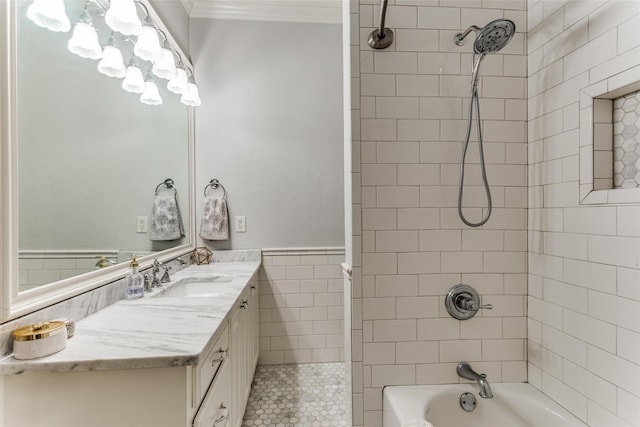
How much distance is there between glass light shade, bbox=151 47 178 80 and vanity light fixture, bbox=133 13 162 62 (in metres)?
0.07

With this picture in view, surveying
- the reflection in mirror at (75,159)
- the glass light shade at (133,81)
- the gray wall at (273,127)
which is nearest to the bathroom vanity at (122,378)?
the reflection in mirror at (75,159)

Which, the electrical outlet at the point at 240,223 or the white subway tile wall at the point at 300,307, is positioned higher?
the electrical outlet at the point at 240,223

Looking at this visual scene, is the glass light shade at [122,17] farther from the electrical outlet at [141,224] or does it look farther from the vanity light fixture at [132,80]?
the electrical outlet at [141,224]

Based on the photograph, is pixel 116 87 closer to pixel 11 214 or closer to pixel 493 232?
pixel 11 214

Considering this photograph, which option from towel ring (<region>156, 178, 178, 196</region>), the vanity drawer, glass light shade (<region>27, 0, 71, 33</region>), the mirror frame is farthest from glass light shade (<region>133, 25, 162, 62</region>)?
the vanity drawer

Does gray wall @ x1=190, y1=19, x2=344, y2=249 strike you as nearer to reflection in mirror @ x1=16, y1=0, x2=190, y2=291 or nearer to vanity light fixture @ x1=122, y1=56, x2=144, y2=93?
reflection in mirror @ x1=16, y1=0, x2=190, y2=291

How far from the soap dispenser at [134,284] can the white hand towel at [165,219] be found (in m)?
0.40

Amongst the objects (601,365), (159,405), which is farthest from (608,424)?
(159,405)

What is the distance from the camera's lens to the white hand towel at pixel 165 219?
1781 millimetres

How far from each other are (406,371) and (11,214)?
5.01 ft

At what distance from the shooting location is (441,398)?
121cm

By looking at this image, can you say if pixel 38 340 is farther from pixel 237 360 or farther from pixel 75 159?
pixel 237 360

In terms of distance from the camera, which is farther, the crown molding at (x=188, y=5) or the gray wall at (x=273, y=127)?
the gray wall at (x=273, y=127)

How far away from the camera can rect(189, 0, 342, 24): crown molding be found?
2.25m
